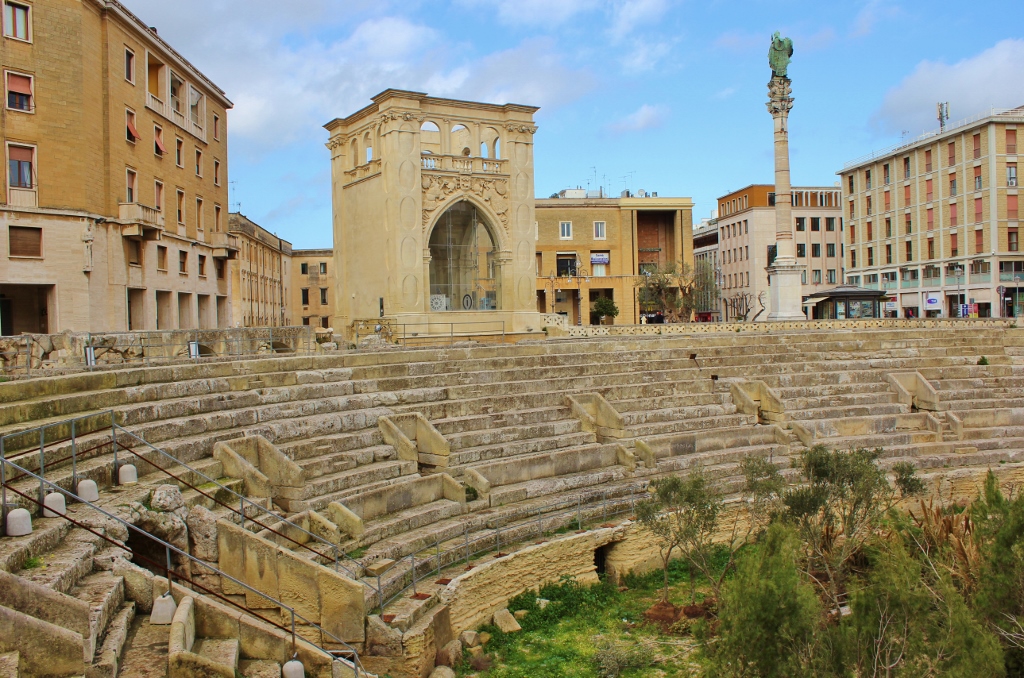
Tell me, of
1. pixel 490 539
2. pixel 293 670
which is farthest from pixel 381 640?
pixel 490 539

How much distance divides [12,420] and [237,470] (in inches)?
113

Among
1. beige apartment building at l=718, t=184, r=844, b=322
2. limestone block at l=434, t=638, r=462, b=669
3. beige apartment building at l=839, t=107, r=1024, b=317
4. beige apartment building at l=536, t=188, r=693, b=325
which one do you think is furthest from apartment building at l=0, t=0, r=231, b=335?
beige apartment building at l=718, t=184, r=844, b=322

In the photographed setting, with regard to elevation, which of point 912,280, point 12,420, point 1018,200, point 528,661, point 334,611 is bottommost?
point 528,661

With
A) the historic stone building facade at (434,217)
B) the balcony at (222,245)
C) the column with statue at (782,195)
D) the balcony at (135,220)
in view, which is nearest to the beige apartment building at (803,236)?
the column with statue at (782,195)

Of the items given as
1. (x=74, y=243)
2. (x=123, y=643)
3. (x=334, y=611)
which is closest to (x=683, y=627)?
(x=334, y=611)

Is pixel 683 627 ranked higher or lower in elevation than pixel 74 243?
lower

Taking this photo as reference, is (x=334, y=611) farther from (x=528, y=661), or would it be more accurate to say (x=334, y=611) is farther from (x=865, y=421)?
(x=865, y=421)

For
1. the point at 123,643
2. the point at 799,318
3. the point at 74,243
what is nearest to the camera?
the point at 123,643

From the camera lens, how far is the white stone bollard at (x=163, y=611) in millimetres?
7633

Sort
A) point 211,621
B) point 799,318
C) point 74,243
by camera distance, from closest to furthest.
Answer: point 211,621, point 74,243, point 799,318

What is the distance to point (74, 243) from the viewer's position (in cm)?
2184

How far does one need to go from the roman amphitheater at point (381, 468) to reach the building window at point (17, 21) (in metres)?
11.7

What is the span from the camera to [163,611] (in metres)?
7.66

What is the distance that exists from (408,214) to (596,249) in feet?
79.0
